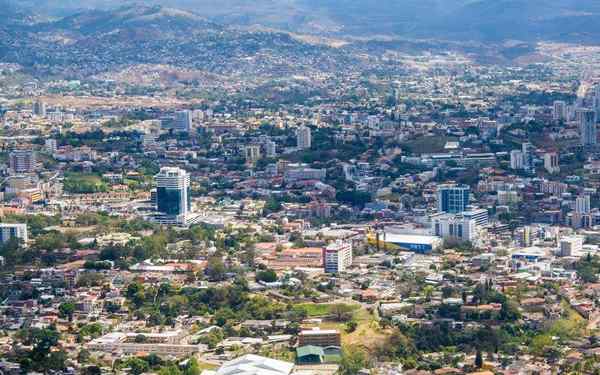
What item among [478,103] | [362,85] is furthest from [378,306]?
[362,85]

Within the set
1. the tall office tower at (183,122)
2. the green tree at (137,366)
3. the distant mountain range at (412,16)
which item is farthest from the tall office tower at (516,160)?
the distant mountain range at (412,16)

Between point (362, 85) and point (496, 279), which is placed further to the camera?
point (362, 85)

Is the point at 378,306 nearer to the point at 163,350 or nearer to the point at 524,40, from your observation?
the point at 163,350

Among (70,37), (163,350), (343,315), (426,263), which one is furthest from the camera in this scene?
(70,37)

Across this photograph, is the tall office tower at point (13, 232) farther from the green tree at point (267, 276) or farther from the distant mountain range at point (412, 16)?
the distant mountain range at point (412, 16)

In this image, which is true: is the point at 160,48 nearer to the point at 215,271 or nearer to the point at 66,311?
the point at 215,271

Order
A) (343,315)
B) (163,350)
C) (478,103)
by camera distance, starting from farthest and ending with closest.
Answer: (478,103) → (343,315) → (163,350)

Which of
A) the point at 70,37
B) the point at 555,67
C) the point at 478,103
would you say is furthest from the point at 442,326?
the point at 70,37
